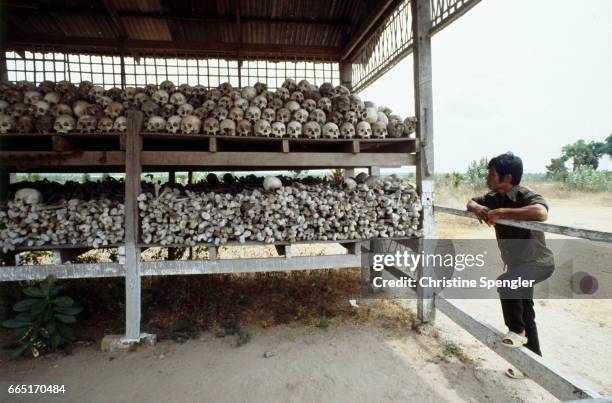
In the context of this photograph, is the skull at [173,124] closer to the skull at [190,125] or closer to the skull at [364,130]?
the skull at [190,125]

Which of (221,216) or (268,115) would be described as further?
(268,115)

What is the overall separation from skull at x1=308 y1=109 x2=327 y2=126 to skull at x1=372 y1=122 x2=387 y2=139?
79cm

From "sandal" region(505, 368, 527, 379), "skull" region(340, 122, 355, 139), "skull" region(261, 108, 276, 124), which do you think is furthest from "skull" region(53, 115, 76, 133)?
"sandal" region(505, 368, 527, 379)

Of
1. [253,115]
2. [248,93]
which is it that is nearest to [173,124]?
[253,115]

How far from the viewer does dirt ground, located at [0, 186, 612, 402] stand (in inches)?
154

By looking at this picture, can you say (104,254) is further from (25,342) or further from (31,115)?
(31,115)

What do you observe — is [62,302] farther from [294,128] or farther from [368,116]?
[368,116]

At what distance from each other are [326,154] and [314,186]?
56 centimetres

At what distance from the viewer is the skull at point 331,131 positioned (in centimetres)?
507

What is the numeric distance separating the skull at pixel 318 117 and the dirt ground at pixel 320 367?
11.0 ft

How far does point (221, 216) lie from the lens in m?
4.86

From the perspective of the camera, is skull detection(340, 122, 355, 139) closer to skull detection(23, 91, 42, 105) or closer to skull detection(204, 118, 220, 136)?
skull detection(204, 118, 220, 136)

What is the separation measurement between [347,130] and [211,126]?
200 cm

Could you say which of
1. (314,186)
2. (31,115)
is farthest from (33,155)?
(314,186)
